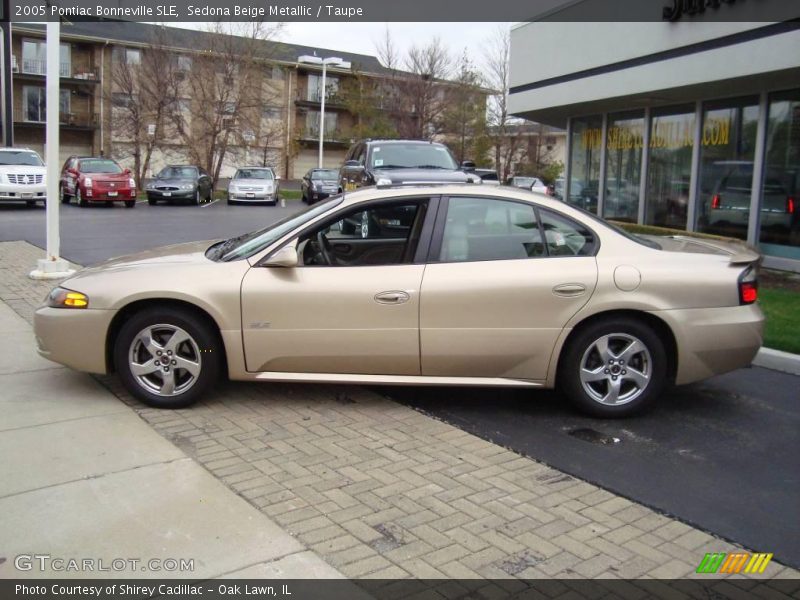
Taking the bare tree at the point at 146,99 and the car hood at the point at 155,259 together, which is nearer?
the car hood at the point at 155,259

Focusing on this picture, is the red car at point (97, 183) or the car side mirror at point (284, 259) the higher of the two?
the red car at point (97, 183)

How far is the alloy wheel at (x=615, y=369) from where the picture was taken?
5.31 m

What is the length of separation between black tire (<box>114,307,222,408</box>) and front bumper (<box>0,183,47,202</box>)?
1926cm

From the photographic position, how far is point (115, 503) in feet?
12.9

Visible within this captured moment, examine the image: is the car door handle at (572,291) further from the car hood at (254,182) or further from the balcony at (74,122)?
the balcony at (74,122)

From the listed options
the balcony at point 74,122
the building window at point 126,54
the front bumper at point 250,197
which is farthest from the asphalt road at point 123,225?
the balcony at point 74,122

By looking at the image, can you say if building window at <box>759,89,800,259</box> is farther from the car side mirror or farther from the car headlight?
the car headlight

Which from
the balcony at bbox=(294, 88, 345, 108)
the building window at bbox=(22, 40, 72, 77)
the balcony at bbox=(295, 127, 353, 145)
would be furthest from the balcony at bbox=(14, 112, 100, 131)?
the balcony at bbox=(294, 88, 345, 108)

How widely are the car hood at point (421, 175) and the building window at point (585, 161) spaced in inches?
260

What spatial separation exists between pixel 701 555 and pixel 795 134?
1069 centimetres

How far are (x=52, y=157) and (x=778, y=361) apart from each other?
8410 mm

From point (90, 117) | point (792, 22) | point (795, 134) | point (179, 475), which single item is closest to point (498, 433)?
point (179, 475)

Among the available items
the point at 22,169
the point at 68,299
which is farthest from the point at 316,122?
the point at 68,299

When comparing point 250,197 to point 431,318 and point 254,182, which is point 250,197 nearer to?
point 254,182
